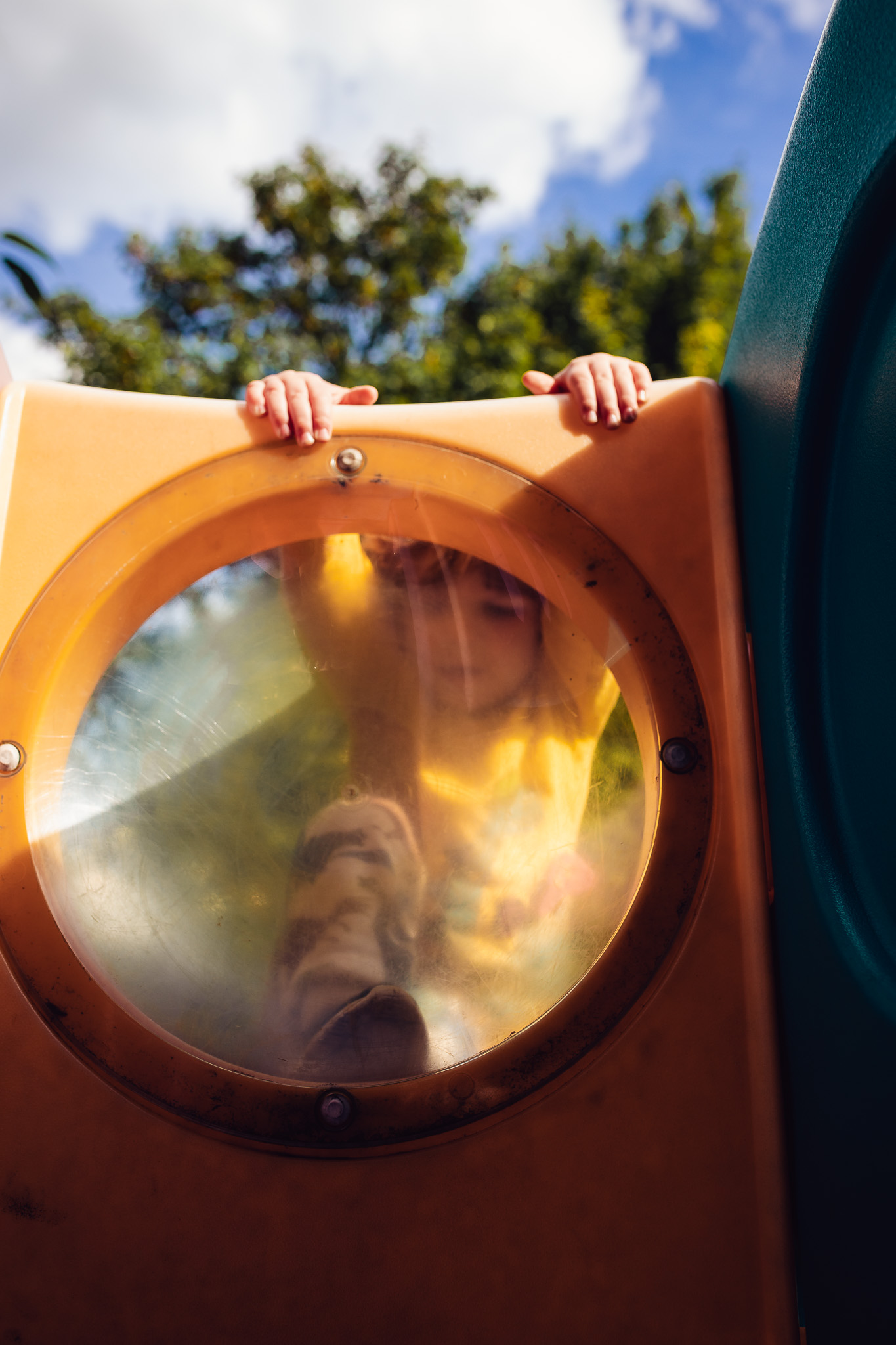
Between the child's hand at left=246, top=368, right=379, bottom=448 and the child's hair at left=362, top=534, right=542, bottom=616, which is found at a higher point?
the child's hand at left=246, top=368, right=379, bottom=448

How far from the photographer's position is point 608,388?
84 cm

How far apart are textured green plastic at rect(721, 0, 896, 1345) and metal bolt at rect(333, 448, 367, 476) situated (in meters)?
0.38

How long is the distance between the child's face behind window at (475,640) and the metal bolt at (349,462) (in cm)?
14

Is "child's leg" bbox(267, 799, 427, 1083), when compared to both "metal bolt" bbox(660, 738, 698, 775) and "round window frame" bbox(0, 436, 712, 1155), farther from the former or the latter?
"metal bolt" bbox(660, 738, 698, 775)

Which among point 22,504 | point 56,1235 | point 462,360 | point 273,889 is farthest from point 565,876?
point 462,360

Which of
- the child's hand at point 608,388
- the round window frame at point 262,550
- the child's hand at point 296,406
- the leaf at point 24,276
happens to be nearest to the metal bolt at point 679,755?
the round window frame at point 262,550

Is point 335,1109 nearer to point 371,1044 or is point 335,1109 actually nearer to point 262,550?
point 371,1044

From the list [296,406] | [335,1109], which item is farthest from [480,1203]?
[296,406]

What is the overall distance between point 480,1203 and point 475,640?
0.51 metres

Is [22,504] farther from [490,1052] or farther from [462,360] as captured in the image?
[462,360]

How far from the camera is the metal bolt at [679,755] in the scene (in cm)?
75

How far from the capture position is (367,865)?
2.76ft

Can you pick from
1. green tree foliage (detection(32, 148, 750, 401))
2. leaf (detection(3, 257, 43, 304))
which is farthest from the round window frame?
green tree foliage (detection(32, 148, 750, 401))

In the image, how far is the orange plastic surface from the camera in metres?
0.65
